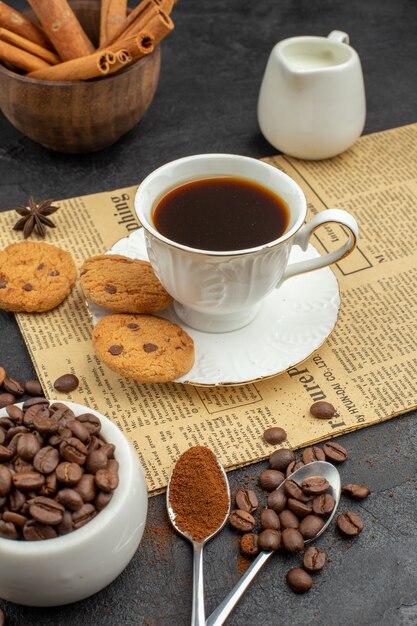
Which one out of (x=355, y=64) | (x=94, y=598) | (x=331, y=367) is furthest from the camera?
(x=355, y=64)

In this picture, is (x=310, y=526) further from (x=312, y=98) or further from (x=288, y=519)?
(x=312, y=98)

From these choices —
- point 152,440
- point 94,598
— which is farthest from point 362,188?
point 94,598

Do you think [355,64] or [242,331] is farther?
[355,64]

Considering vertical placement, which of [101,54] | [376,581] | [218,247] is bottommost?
[376,581]

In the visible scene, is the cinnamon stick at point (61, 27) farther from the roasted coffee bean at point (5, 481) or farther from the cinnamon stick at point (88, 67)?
the roasted coffee bean at point (5, 481)

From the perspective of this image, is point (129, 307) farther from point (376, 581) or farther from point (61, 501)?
A: point (376, 581)

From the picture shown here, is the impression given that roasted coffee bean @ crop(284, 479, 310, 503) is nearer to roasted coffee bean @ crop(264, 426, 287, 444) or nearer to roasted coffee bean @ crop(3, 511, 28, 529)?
roasted coffee bean @ crop(264, 426, 287, 444)

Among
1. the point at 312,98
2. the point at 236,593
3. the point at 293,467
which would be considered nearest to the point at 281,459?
the point at 293,467
